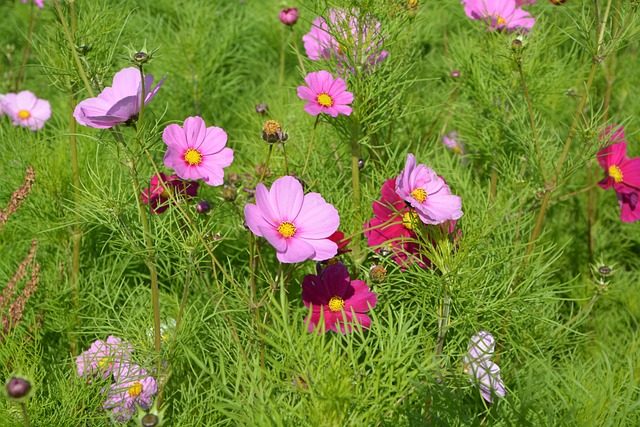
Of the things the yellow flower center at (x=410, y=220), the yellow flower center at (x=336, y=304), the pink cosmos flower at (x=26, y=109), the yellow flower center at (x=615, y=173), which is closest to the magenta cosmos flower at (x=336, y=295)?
the yellow flower center at (x=336, y=304)

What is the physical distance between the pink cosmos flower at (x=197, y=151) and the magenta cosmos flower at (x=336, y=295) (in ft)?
0.69

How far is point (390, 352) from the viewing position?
31.4 inches

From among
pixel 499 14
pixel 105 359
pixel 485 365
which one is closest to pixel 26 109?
pixel 105 359

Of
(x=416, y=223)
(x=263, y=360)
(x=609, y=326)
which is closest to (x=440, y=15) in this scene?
(x=609, y=326)

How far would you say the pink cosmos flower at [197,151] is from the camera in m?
0.82

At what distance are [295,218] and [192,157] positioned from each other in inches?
6.6

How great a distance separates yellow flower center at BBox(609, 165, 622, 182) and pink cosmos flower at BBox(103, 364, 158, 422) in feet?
3.10

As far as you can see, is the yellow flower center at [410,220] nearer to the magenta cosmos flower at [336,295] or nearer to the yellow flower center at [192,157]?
the magenta cosmos flower at [336,295]

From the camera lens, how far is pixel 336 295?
0.92 m

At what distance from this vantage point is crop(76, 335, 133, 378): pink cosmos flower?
1.00m

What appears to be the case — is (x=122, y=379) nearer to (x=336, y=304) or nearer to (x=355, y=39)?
(x=336, y=304)

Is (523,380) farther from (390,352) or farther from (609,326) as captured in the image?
(609,326)

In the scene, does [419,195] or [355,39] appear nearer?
[419,195]

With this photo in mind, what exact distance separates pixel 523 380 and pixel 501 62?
73cm
